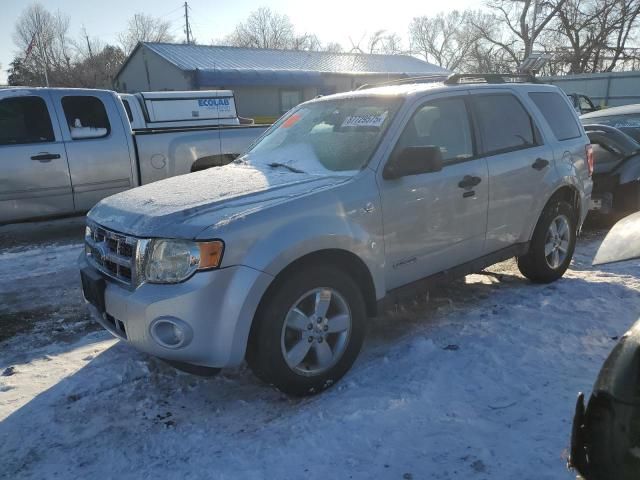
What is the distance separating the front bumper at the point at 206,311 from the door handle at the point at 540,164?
282 cm

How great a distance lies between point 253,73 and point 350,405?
2565 centimetres

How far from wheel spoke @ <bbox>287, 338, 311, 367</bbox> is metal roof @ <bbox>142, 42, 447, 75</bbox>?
970 inches

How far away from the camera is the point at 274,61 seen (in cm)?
3019

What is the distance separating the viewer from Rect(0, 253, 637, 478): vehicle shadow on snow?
9.34ft

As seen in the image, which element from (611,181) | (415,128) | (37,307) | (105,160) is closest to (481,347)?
(415,128)

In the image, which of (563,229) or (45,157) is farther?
(45,157)

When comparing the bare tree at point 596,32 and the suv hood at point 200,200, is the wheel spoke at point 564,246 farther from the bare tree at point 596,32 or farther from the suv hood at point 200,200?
the bare tree at point 596,32

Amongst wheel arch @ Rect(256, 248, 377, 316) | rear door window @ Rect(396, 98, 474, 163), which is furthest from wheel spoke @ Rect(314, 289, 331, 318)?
rear door window @ Rect(396, 98, 474, 163)

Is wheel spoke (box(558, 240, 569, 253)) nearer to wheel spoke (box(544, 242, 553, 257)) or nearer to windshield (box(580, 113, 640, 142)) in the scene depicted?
wheel spoke (box(544, 242, 553, 257))

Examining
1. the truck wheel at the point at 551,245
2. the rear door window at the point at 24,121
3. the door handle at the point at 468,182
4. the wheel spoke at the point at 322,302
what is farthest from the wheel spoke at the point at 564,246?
the rear door window at the point at 24,121

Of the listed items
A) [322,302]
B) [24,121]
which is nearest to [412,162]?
[322,302]

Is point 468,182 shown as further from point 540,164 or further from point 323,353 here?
point 323,353

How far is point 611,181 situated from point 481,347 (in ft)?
16.1

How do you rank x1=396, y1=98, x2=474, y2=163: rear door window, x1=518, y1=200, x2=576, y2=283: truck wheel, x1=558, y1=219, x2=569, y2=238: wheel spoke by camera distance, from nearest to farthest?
x1=396, y1=98, x2=474, y2=163: rear door window, x1=518, y1=200, x2=576, y2=283: truck wheel, x1=558, y1=219, x2=569, y2=238: wheel spoke
